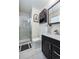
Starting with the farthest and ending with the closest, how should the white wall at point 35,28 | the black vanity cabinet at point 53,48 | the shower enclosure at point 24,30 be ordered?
1. the white wall at point 35,28
2. the shower enclosure at point 24,30
3. the black vanity cabinet at point 53,48

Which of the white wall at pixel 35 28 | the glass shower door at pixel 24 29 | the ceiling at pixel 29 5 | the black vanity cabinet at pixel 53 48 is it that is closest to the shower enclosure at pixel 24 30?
the glass shower door at pixel 24 29

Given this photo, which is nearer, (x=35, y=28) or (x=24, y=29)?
(x=24, y=29)

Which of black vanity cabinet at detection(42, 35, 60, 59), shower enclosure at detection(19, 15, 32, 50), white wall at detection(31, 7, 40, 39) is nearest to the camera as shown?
black vanity cabinet at detection(42, 35, 60, 59)

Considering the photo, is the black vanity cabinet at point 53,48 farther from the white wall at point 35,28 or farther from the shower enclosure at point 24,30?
the white wall at point 35,28

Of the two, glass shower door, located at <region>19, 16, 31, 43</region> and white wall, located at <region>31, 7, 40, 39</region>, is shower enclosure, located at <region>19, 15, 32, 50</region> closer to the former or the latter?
glass shower door, located at <region>19, 16, 31, 43</region>

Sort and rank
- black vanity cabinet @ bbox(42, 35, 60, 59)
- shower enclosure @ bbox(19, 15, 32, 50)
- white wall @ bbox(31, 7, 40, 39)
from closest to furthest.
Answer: black vanity cabinet @ bbox(42, 35, 60, 59) < shower enclosure @ bbox(19, 15, 32, 50) < white wall @ bbox(31, 7, 40, 39)

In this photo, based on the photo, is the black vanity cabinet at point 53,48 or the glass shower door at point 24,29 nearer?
the black vanity cabinet at point 53,48

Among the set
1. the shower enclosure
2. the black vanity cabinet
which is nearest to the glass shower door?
the shower enclosure

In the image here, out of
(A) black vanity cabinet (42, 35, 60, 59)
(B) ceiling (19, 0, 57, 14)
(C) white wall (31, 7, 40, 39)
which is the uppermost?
(B) ceiling (19, 0, 57, 14)

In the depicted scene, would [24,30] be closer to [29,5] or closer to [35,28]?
[35,28]

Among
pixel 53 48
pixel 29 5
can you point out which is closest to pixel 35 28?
pixel 29 5
